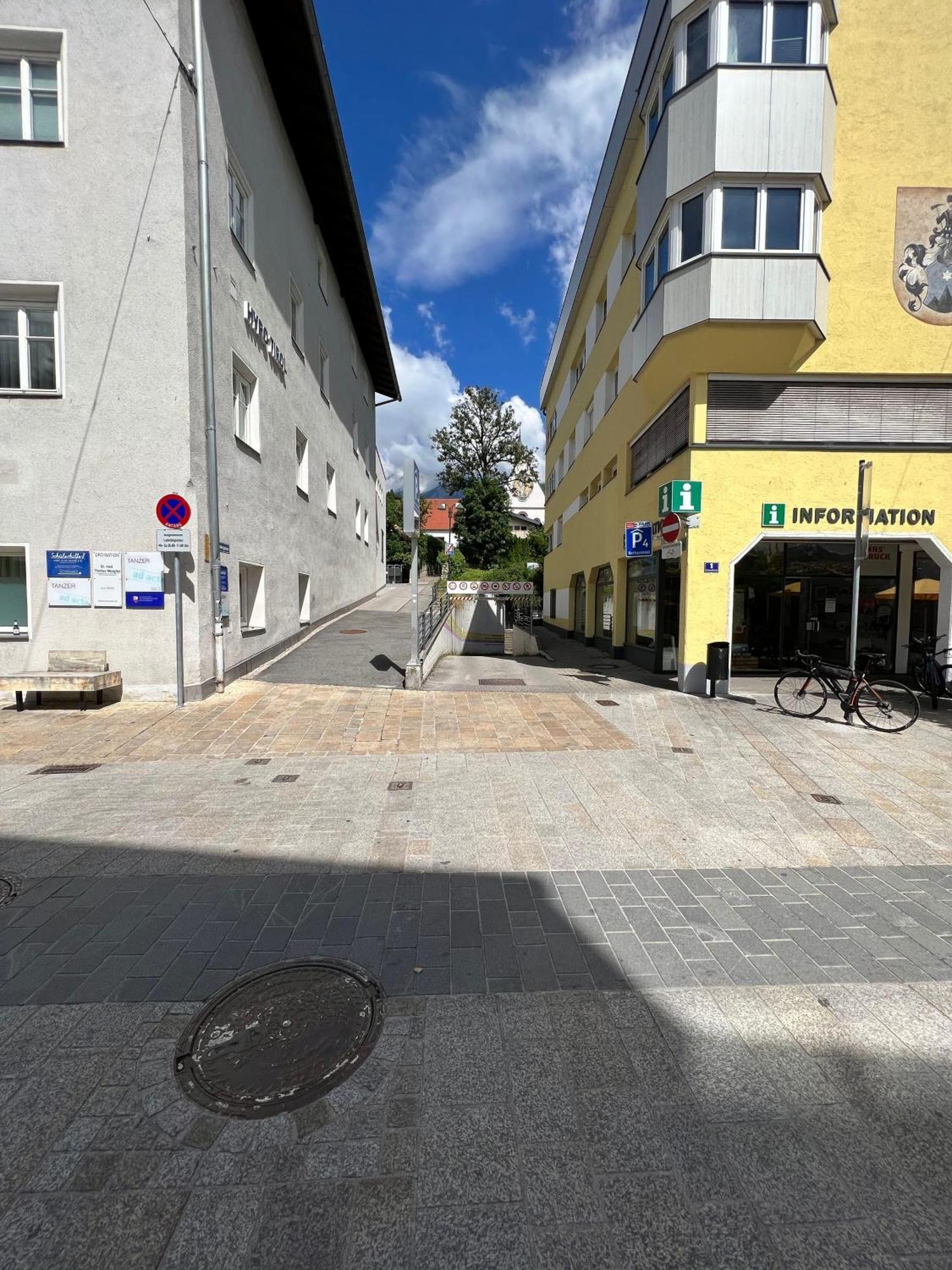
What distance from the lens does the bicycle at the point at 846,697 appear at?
8.03 meters

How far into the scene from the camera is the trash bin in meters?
10.1

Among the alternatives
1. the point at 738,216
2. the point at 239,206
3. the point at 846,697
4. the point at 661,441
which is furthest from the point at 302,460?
the point at 846,697

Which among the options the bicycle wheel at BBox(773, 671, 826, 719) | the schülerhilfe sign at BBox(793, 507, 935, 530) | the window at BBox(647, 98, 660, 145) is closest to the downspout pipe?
the window at BBox(647, 98, 660, 145)

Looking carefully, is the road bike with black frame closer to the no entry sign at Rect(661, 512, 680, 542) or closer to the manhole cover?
the no entry sign at Rect(661, 512, 680, 542)

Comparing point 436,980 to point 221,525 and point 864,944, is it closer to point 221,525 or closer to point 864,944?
point 864,944

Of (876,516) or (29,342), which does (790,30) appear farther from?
(29,342)

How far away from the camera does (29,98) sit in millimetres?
9070

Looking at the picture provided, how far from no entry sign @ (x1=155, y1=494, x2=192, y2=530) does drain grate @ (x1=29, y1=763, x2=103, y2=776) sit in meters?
4.04

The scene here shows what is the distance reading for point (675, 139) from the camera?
9.92m

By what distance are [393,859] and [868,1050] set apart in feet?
9.27

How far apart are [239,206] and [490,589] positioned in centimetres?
1044

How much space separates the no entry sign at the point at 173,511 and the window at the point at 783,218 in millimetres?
10288

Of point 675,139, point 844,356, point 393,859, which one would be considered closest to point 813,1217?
point 393,859

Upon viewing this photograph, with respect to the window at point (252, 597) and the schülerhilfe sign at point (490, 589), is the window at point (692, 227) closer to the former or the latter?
the schülerhilfe sign at point (490, 589)
